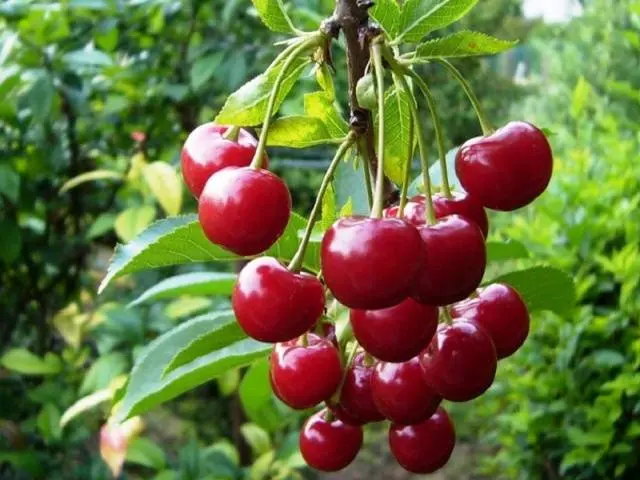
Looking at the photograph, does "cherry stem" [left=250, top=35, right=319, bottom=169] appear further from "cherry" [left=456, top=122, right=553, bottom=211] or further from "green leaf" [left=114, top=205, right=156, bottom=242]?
"green leaf" [left=114, top=205, right=156, bottom=242]

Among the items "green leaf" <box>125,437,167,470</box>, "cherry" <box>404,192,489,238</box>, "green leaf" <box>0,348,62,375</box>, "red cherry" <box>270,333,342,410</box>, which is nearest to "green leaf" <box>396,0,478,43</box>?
"cherry" <box>404,192,489,238</box>

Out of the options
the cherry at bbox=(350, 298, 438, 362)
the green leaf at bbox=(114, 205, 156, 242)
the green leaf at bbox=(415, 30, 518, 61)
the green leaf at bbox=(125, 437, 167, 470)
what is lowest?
the green leaf at bbox=(125, 437, 167, 470)

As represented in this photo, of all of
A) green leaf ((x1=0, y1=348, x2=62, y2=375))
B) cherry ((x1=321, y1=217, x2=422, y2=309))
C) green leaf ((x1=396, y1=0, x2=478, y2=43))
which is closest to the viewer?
cherry ((x1=321, y1=217, x2=422, y2=309))

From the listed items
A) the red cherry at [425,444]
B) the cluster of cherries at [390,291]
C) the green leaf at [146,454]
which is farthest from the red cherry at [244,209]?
the green leaf at [146,454]

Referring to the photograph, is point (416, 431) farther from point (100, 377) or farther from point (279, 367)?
point (100, 377)

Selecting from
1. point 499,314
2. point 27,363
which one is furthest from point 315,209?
point 27,363

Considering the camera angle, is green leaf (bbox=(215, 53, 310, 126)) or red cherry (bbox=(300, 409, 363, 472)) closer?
green leaf (bbox=(215, 53, 310, 126))
